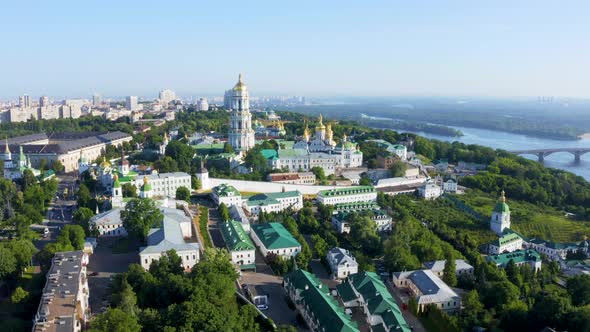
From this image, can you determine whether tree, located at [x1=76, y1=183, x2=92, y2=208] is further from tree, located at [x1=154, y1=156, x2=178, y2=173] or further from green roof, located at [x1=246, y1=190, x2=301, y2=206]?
green roof, located at [x1=246, y1=190, x2=301, y2=206]

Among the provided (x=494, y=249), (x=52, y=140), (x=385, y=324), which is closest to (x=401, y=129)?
(x=52, y=140)

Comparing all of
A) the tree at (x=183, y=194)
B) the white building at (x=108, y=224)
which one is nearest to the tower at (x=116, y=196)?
the white building at (x=108, y=224)

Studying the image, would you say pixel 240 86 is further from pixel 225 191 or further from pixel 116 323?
pixel 116 323

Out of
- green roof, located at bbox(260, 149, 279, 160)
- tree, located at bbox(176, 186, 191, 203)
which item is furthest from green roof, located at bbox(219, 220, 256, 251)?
green roof, located at bbox(260, 149, 279, 160)

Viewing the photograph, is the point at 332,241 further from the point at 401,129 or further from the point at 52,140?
the point at 401,129

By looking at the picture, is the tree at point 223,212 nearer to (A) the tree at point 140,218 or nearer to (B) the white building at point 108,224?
(A) the tree at point 140,218
